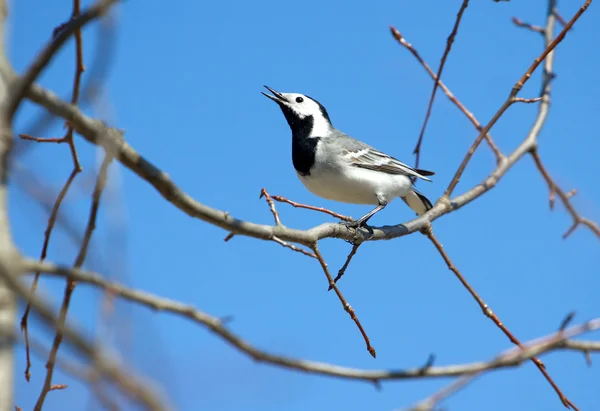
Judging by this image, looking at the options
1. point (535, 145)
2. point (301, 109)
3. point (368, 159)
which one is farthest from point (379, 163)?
point (535, 145)

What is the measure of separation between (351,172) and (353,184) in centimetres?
12

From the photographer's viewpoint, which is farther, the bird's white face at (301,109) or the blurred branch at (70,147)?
the bird's white face at (301,109)

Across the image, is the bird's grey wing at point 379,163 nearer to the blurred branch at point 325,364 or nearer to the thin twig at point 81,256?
the thin twig at point 81,256

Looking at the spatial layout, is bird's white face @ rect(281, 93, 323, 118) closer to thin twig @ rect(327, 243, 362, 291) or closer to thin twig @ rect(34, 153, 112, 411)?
thin twig @ rect(327, 243, 362, 291)

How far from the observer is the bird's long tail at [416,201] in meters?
7.50

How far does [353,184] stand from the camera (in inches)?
277

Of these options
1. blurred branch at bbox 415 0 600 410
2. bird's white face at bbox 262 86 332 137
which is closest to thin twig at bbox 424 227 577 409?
blurred branch at bbox 415 0 600 410

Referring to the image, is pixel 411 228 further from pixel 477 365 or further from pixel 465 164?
pixel 477 365

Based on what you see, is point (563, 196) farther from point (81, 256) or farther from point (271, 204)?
point (81, 256)

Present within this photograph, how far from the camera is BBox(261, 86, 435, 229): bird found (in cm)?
704

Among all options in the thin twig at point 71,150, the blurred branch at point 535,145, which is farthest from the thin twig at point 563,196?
the thin twig at point 71,150

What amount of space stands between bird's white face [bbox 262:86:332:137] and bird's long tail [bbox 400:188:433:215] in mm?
1261

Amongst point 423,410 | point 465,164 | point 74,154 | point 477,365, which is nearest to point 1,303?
point 423,410

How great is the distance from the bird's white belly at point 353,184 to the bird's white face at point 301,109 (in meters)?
1.06
